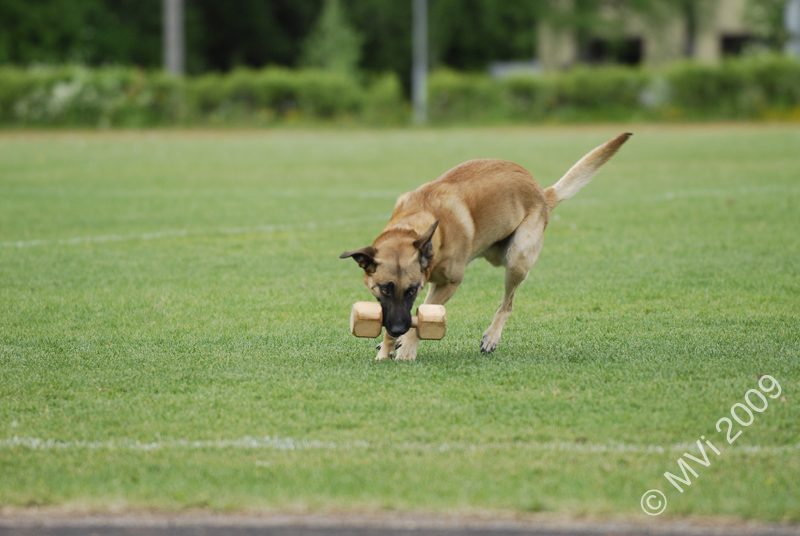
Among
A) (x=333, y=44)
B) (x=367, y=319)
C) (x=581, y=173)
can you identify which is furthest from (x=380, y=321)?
(x=333, y=44)

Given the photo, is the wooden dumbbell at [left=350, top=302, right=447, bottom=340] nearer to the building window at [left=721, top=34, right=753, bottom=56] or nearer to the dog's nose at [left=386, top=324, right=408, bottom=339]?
the dog's nose at [left=386, top=324, right=408, bottom=339]

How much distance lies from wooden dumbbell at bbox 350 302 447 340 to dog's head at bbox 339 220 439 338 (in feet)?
0.21

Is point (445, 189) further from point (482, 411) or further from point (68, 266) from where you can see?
point (68, 266)

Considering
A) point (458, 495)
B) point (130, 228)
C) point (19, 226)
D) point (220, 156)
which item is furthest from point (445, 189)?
point (220, 156)

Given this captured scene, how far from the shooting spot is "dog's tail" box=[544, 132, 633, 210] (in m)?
7.40

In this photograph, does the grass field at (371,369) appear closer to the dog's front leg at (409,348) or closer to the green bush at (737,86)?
the dog's front leg at (409,348)

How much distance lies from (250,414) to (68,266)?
5201 mm

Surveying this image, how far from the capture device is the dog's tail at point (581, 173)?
740 centimetres

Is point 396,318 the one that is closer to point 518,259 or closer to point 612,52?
point 518,259

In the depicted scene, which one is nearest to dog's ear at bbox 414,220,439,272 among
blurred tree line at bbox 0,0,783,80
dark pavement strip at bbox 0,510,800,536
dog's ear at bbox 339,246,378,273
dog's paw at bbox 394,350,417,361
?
dog's ear at bbox 339,246,378,273

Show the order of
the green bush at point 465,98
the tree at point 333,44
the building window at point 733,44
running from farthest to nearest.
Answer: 1. the building window at point 733,44
2. the tree at point 333,44
3. the green bush at point 465,98

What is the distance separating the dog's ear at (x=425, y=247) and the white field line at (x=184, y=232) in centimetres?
615

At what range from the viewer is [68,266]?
9.49m

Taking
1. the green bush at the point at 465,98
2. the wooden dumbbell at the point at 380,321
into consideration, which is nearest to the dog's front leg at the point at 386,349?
the wooden dumbbell at the point at 380,321
